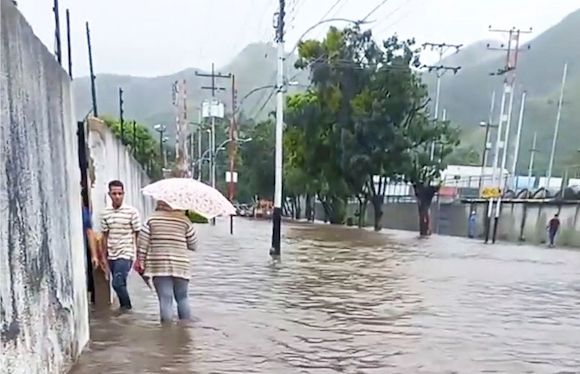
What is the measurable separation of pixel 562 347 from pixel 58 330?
5.55 meters

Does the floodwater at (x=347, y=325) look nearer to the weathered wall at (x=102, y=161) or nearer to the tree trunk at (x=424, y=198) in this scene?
the weathered wall at (x=102, y=161)

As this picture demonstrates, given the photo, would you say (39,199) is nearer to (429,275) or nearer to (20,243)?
(20,243)

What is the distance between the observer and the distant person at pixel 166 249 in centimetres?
823

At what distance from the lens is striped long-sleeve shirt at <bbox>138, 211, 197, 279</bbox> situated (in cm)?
822

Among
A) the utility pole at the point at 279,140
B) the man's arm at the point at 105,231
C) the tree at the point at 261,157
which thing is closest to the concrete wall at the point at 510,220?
the tree at the point at 261,157

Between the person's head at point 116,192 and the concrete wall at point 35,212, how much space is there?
145 centimetres

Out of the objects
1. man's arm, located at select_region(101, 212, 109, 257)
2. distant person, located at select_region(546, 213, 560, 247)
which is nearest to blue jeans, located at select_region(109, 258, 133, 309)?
man's arm, located at select_region(101, 212, 109, 257)

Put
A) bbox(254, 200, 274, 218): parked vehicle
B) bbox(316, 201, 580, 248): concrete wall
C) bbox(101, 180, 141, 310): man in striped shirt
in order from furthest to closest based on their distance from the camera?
bbox(254, 200, 274, 218): parked vehicle, bbox(316, 201, 580, 248): concrete wall, bbox(101, 180, 141, 310): man in striped shirt

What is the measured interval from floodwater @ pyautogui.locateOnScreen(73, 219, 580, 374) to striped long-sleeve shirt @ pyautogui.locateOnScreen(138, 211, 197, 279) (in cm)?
69

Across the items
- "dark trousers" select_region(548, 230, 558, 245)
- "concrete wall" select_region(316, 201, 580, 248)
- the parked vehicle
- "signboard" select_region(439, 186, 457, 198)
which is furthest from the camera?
the parked vehicle

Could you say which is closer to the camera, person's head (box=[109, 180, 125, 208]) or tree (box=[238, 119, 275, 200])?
person's head (box=[109, 180, 125, 208])

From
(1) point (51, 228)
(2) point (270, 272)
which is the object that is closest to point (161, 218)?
(1) point (51, 228)

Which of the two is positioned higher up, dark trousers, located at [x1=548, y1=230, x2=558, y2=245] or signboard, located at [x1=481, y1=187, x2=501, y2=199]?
signboard, located at [x1=481, y1=187, x2=501, y2=199]

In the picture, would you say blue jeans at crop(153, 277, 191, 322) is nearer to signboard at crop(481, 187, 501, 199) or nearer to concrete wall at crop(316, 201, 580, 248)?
concrete wall at crop(316, 201, 580, 248)
